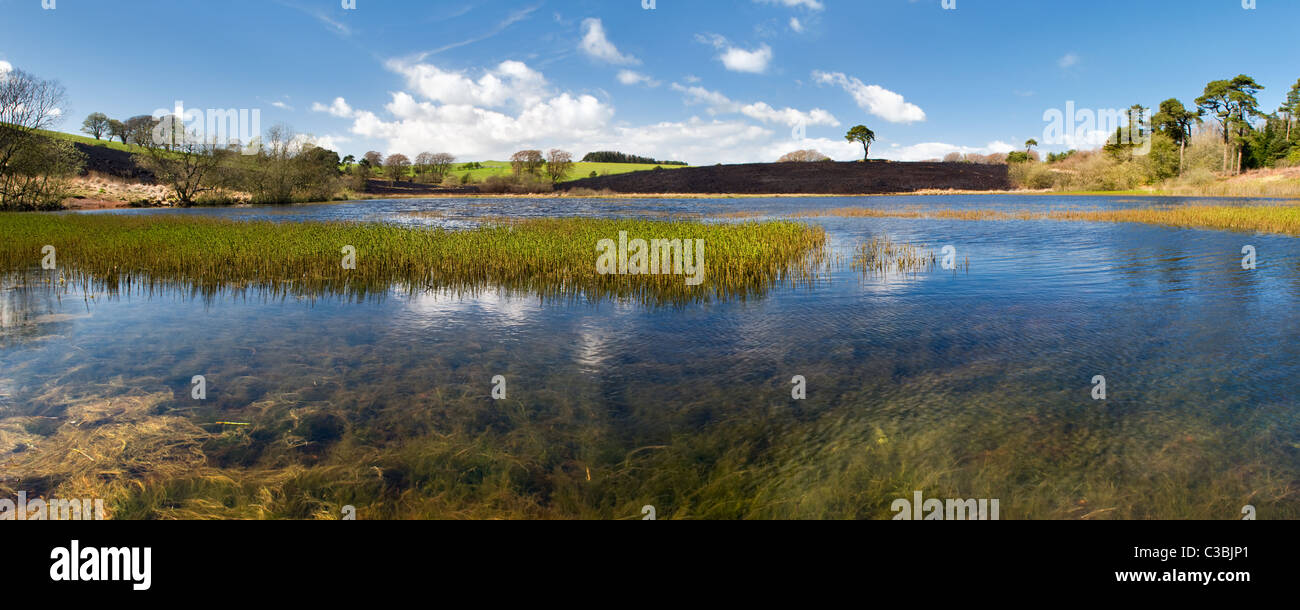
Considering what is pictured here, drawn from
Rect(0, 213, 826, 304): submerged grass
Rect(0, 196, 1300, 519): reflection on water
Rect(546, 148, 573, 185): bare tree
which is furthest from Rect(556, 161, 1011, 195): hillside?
Rect(0, 196, 1300, 519): reflection on water

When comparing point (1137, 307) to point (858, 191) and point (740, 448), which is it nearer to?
point (740, 448)

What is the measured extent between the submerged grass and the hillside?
6694 cm

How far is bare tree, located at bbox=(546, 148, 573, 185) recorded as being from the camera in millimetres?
107062

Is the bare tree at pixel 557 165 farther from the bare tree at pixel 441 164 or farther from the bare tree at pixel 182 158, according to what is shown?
the bare tree at pixel 182 158

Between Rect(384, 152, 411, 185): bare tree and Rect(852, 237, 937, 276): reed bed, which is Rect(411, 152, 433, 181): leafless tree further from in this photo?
Rect(852, 237, 937, 276): reed bed

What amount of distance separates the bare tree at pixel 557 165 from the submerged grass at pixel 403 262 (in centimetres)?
8870

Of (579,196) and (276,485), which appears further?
(579,196)

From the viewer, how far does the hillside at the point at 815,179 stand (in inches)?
3236
